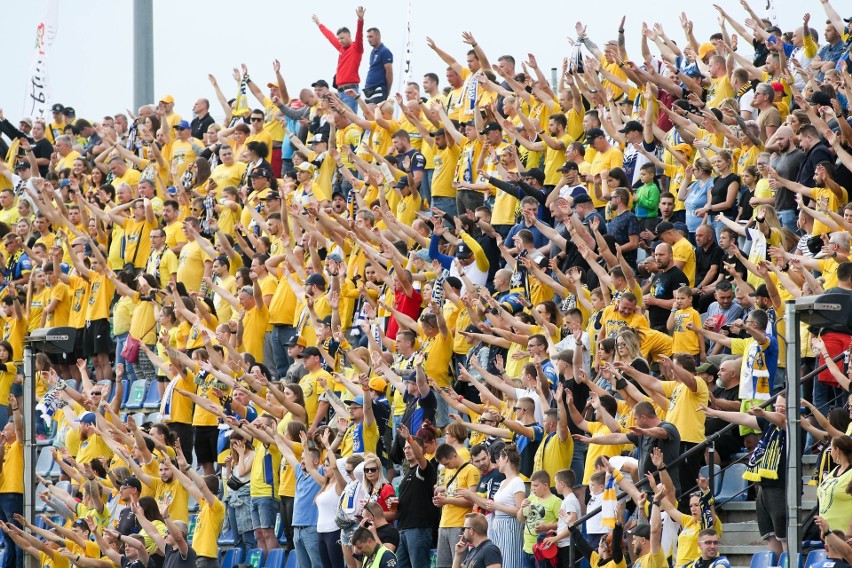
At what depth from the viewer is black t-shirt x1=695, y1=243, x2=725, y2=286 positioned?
1630 centimetres

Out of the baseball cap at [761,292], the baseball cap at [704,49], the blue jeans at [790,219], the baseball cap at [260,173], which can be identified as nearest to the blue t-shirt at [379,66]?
the baseball cap at [260,173]

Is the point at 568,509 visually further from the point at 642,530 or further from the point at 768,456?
the point at 768,456

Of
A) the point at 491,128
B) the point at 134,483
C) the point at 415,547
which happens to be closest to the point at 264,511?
the point at 134,483

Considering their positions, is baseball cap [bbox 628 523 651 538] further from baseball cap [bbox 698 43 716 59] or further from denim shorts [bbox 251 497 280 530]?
baseball cap [bbox 698 43 716 59]

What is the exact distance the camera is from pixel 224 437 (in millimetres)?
17953

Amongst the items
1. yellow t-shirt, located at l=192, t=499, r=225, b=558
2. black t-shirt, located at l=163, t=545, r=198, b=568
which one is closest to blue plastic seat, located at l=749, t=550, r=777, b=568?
black t-shirt, located at l=163, t=545, r=198, b=568

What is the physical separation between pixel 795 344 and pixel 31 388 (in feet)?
25.0

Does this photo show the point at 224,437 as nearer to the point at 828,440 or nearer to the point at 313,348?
the point at 313,348

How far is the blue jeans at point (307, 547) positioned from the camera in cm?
1533

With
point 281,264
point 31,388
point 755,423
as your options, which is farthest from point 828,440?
point 281,264

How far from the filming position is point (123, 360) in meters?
20.9

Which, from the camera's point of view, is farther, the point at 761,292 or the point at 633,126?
the point at 633,126

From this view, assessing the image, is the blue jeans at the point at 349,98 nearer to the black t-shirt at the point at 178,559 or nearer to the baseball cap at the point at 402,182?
the baseball cap at the point at 402,182

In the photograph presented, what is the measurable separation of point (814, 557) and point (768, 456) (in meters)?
1.06
